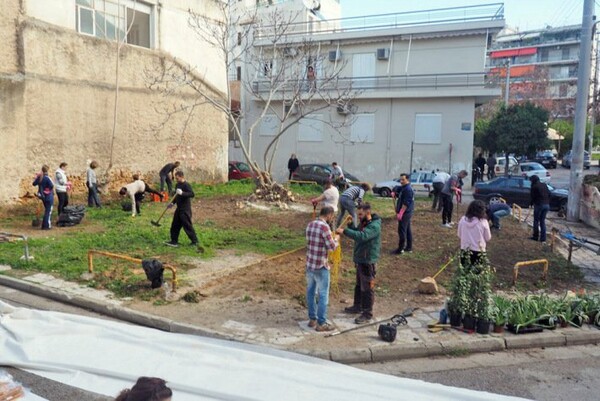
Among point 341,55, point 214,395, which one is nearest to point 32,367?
point 214,395

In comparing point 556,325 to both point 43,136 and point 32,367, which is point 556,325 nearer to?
point 32,367

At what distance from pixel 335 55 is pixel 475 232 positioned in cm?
2584

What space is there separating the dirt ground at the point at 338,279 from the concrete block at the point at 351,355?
1101mm

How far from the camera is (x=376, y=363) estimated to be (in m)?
6.48

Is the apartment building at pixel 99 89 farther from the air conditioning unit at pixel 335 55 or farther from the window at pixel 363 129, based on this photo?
the window at pixel 363 129

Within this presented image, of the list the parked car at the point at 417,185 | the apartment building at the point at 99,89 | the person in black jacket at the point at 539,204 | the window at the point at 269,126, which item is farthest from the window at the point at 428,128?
the person in black jacket at the point at 539,204

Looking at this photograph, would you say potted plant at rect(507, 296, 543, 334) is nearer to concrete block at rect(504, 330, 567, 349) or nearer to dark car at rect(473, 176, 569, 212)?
concrete block at rect(504, 330, 567, 349)

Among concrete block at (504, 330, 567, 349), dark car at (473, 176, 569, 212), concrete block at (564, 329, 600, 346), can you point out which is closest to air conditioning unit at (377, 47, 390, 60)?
dark car at (473, 176, 569, 212)

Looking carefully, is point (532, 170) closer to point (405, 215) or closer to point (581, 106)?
point (581, 106)

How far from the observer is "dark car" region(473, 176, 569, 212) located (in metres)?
21.2

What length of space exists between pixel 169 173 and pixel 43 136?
457cm

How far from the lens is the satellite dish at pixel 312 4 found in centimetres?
3823

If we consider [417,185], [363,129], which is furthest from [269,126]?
[417,185]

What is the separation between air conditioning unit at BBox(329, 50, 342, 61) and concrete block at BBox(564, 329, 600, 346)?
27.0 metres
